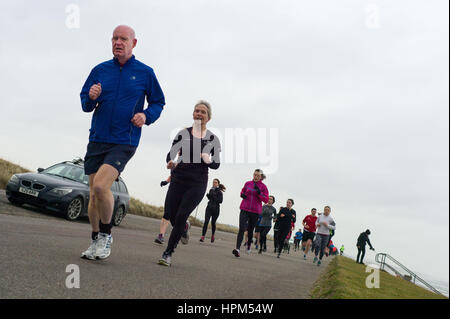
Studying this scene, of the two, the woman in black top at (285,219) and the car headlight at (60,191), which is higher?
the car headlight at (60,191)

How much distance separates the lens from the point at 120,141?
5.06 m

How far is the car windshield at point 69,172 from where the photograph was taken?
40.5ft

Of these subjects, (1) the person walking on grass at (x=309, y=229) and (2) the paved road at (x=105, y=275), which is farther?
(1) the person walking on grass at (x=309, y=229)

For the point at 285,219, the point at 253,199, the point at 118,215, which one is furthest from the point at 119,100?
the point at 285,219

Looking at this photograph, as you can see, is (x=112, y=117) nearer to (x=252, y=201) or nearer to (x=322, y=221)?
(x=252, y=201)

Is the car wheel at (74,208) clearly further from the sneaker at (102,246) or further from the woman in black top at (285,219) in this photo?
the woman in black top at (285,219)

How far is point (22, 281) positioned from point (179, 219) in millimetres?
2650

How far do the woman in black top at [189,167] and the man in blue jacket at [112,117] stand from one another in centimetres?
112

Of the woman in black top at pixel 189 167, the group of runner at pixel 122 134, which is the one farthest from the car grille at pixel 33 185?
the group of runner at pixel 122 134

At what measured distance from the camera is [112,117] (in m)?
5.09

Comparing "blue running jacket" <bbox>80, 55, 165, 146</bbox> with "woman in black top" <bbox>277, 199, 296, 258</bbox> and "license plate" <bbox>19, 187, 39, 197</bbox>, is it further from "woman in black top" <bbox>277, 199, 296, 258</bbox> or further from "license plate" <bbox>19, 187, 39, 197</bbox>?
"woman in black top" <bbox>277, 199, 296, 258</bbox>
